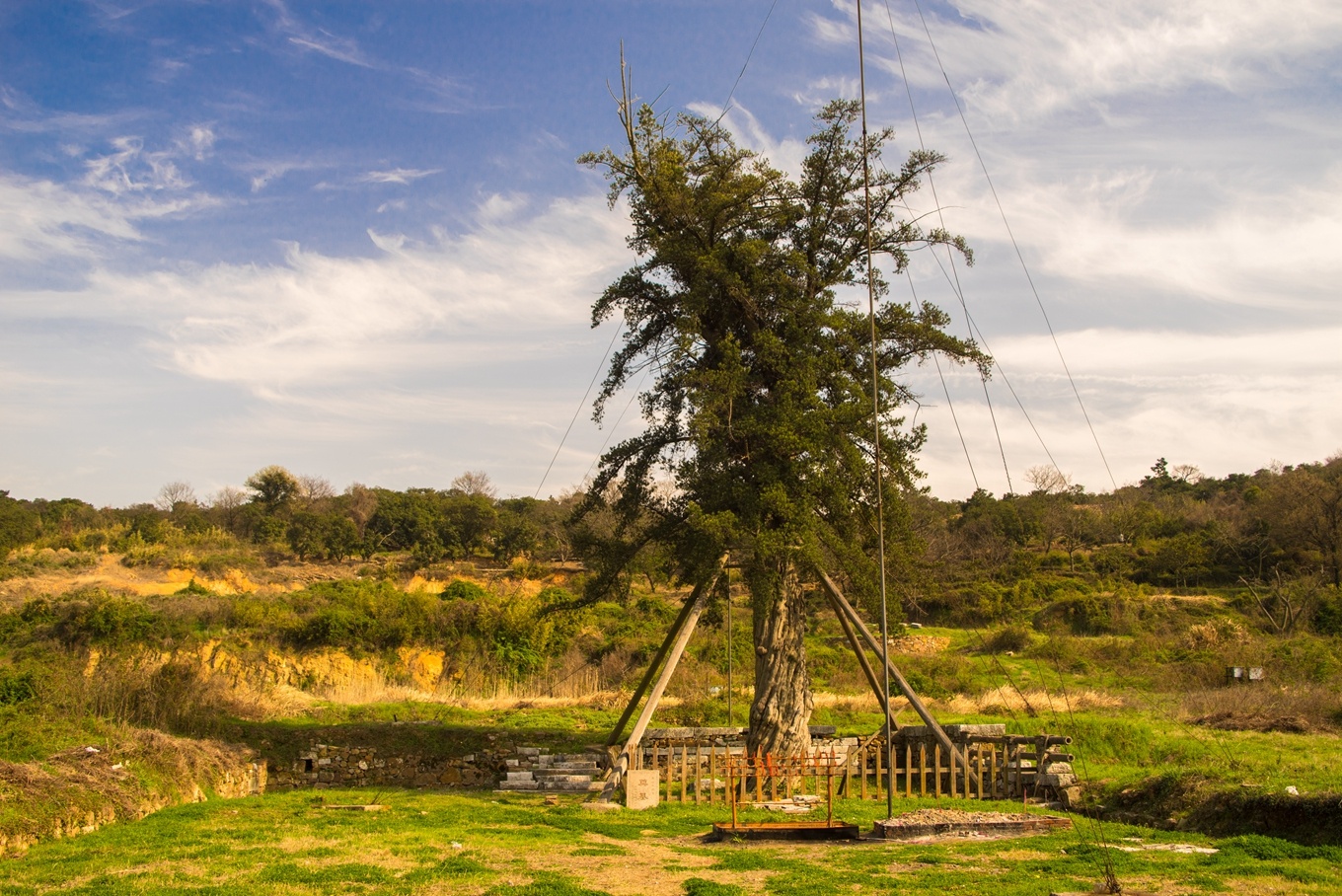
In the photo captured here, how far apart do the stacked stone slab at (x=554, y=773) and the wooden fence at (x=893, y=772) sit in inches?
66.0

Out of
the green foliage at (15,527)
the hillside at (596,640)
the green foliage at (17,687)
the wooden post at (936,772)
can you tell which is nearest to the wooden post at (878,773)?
the wooden post at (936,772)

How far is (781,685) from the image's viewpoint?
17031 mm

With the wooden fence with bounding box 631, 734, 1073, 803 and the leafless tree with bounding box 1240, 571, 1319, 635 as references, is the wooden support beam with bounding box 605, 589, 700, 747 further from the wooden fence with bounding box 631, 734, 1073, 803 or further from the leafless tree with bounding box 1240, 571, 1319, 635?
the leafless tree with bounding box 1240, 571, 1319, 635

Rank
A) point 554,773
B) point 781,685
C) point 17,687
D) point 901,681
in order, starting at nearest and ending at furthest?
point 901,681 → point 781,685 → point 17,687 → point 554,773

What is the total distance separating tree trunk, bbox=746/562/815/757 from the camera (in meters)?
16.9

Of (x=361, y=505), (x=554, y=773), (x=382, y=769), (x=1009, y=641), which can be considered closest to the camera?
(x=554, y=773)

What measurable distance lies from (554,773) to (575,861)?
7.48 metres

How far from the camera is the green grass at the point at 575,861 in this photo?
8.66m

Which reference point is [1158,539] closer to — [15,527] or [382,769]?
[382,769]

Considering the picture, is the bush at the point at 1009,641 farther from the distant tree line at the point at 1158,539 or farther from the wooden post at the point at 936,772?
the wooden post at the point at 936,772

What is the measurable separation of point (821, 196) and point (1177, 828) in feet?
38.7

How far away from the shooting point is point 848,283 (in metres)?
19.0

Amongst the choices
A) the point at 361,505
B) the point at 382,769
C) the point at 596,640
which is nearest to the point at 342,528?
the point at 361,505

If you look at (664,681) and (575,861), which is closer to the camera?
(575,861)
